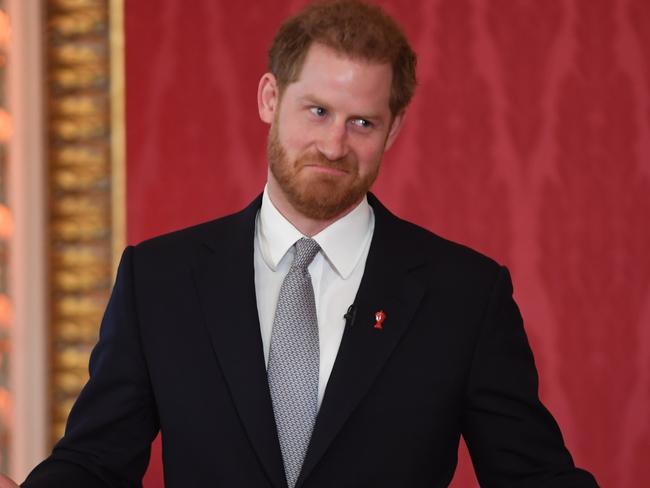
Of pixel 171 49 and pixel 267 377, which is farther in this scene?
pixel 171 49

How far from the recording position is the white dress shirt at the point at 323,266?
1597 mm

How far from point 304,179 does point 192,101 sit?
132 cm

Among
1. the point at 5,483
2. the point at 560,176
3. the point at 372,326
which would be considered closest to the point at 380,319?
the point at 372,326

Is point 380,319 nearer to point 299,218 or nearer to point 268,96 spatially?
point 299,218

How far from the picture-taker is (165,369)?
5.12 feet

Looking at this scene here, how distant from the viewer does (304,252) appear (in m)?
1.61

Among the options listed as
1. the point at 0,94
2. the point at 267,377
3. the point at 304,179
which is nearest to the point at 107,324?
the point at 267,377

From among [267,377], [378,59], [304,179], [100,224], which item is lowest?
[100,224]

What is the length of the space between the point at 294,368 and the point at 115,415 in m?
0.27

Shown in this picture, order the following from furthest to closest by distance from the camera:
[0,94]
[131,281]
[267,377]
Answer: [0,94] → [131,281] → [267,377]

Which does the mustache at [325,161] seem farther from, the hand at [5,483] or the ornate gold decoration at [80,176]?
the ornate gold decoration at [80,176]

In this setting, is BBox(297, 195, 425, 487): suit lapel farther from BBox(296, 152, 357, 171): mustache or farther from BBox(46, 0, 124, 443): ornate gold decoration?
BBox(46, 0, 124, 443): ornate gold decoration

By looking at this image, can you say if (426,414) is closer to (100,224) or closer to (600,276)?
(600,276)

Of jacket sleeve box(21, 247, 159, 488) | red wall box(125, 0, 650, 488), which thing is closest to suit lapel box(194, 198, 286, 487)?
jacket sleeve box(21, 247, 159, 488)
